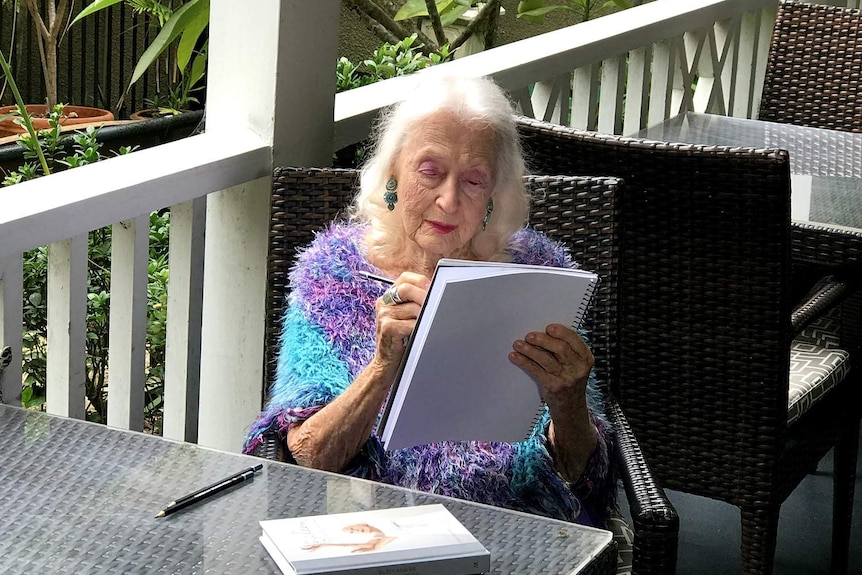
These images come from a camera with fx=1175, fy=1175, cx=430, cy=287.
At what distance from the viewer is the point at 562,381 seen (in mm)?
1688

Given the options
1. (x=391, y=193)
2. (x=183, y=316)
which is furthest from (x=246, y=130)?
(x=391, y=193)

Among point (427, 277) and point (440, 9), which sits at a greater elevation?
point (440, 9)

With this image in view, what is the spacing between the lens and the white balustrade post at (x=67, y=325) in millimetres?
1889

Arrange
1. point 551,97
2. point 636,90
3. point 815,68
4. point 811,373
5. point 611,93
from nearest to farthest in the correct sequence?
Answer: point 811,373, point 551,97, point 611,93, point 636,90, point 815,68

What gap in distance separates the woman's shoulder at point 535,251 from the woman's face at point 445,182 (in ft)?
0.40

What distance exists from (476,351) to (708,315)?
0.71 m

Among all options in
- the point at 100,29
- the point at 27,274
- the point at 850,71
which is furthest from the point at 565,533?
the point at 100,29

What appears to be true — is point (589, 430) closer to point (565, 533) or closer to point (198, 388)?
point (565, 533)

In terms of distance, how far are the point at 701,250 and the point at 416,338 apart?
2.50ft

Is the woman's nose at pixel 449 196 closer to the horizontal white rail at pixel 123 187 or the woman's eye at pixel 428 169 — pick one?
the woman's eye at pixel 428 169

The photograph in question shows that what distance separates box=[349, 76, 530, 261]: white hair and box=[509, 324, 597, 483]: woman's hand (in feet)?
0.93

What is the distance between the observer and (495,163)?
1855 mm

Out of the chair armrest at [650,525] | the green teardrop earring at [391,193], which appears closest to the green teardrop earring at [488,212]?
the green teardrop earring at [391,193]

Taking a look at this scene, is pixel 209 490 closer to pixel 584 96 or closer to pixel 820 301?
pixel 820 301
